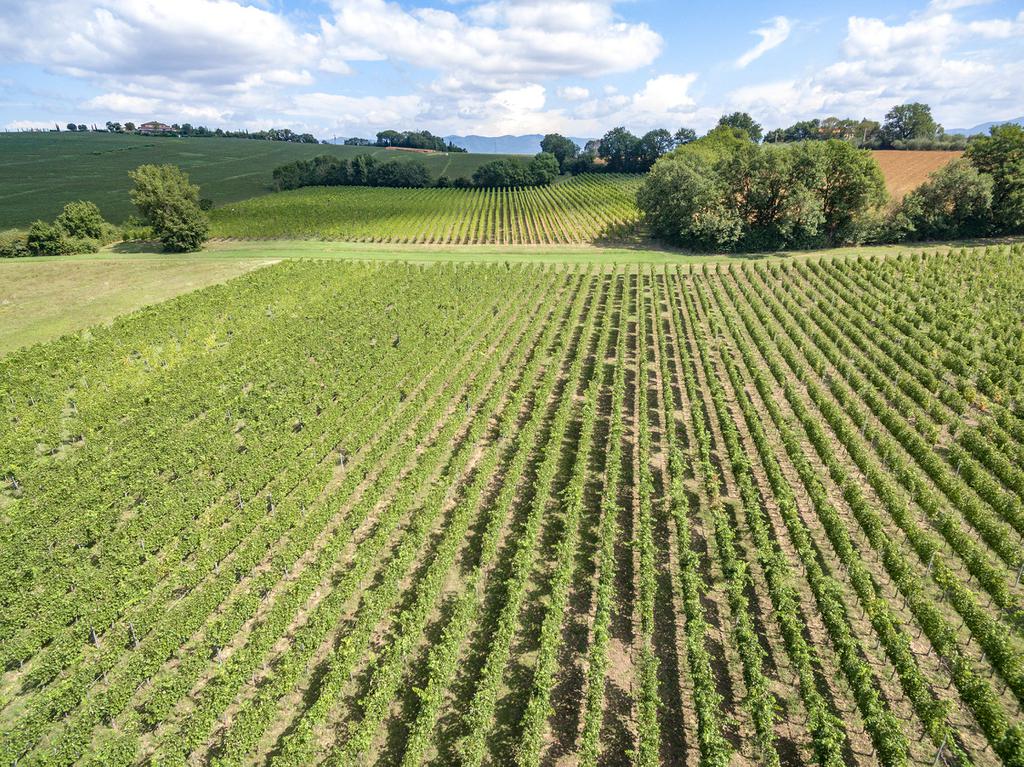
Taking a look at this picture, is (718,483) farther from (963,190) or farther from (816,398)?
(963,190)

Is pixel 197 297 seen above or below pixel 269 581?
above

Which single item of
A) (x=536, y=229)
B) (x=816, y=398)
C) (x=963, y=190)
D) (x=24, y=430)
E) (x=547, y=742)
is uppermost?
(x=963, y=190)

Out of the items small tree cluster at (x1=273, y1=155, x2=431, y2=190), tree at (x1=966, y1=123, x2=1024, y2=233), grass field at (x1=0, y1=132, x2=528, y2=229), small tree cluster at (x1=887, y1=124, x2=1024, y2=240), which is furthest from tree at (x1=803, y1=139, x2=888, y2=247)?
grass field at (x1=0, y1=132, x2=528, y2=229)

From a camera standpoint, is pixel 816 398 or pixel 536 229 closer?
pixel 816 398

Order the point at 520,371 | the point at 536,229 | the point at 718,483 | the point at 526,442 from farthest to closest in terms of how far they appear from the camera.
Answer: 1. the point at 536,229
2. the point at 520,371
3. the point at 526,442
4. the point at 718,483

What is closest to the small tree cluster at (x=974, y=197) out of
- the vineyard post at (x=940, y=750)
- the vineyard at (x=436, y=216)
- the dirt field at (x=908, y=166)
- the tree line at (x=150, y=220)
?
the dirt field at (x=908, y=166)

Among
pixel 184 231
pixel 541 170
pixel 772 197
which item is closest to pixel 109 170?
pixel 184 231

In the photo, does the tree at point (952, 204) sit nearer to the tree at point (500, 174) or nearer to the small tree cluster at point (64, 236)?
the tree at point (500, 174)

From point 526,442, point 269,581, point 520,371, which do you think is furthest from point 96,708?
point 520,371
